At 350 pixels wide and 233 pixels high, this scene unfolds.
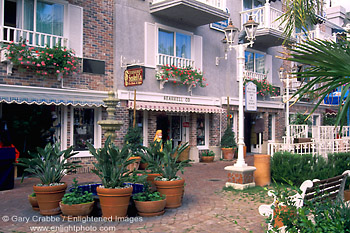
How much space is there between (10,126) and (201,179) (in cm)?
601

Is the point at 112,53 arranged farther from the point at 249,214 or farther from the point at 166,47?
the point at 249,214

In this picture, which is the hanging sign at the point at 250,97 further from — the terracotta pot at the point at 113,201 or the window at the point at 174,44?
the window at the point at 174,44

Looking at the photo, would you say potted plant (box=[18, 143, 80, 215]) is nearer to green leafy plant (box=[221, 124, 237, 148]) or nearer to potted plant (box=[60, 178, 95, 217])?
potted plant (box=[60, 178, 95, 217])

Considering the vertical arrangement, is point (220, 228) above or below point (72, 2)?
below

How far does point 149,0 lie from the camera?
1383 centimetres

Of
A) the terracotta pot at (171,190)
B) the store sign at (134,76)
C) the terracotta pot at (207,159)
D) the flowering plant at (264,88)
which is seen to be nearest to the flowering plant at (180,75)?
the store sign at (134,76)

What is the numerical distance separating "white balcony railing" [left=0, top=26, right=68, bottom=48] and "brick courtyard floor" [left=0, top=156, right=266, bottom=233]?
442 cm

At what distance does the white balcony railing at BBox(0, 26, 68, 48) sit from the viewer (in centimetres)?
1013

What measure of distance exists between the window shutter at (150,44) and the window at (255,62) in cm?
661

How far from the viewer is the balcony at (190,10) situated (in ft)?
43.7

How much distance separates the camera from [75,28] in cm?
1166

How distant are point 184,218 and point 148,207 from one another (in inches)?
26.5

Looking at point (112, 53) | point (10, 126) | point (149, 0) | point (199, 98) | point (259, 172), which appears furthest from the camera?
point (199, 98)

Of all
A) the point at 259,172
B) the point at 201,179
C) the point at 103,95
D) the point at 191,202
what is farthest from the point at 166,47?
the point at 191,202
